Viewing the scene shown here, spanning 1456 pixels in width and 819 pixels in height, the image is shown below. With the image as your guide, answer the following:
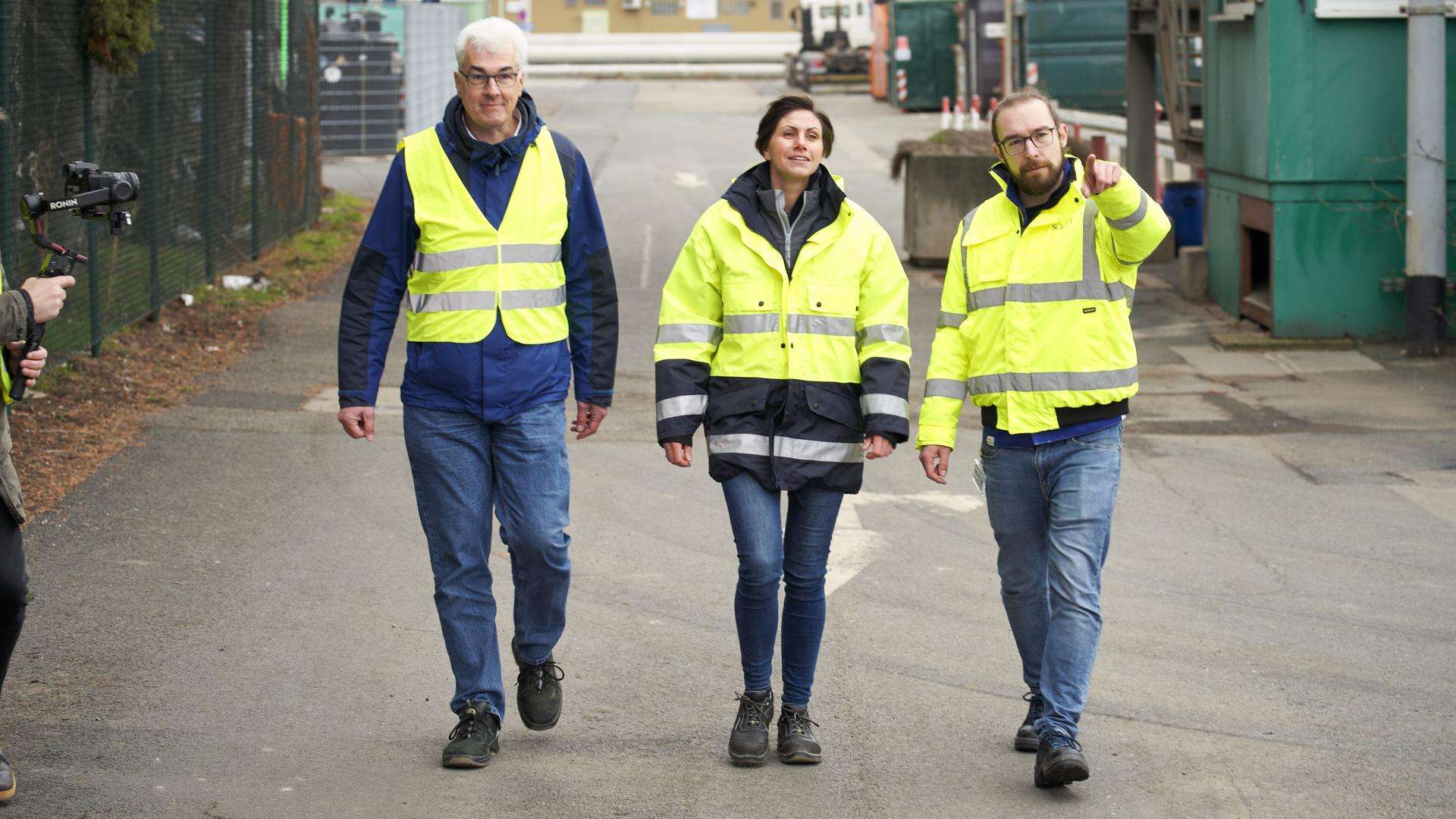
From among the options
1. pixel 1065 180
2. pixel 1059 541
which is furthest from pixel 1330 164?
pixel 1059 541

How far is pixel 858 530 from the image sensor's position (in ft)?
26.1

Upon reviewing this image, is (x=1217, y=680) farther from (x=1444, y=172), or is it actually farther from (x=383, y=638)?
(x=1444, y=172)

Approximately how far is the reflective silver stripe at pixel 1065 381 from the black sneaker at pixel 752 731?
1090 mm

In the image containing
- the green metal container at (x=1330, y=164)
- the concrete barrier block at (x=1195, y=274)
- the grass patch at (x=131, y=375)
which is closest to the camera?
the grass patch at (x=131, y=375)

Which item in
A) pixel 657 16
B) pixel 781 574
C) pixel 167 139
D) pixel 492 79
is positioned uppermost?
pixel 657 16

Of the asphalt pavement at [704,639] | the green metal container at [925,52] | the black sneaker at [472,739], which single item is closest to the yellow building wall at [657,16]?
the green metal container at [925,52]

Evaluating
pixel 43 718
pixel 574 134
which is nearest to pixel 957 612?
pixel 43 718

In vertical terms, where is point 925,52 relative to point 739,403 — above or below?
above

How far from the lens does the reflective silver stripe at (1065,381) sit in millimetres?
4832

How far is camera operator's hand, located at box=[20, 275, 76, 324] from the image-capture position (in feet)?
14.7

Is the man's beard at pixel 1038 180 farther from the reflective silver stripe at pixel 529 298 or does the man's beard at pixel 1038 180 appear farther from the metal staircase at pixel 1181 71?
the metal staircase at pixel 1181 71

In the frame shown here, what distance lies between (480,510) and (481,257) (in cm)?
69

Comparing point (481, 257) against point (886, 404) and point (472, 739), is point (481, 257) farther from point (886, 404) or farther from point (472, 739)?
point (472, 739)

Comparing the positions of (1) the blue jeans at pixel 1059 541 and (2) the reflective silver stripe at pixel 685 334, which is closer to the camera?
(1) the blue jeans at pixel 1059 541
